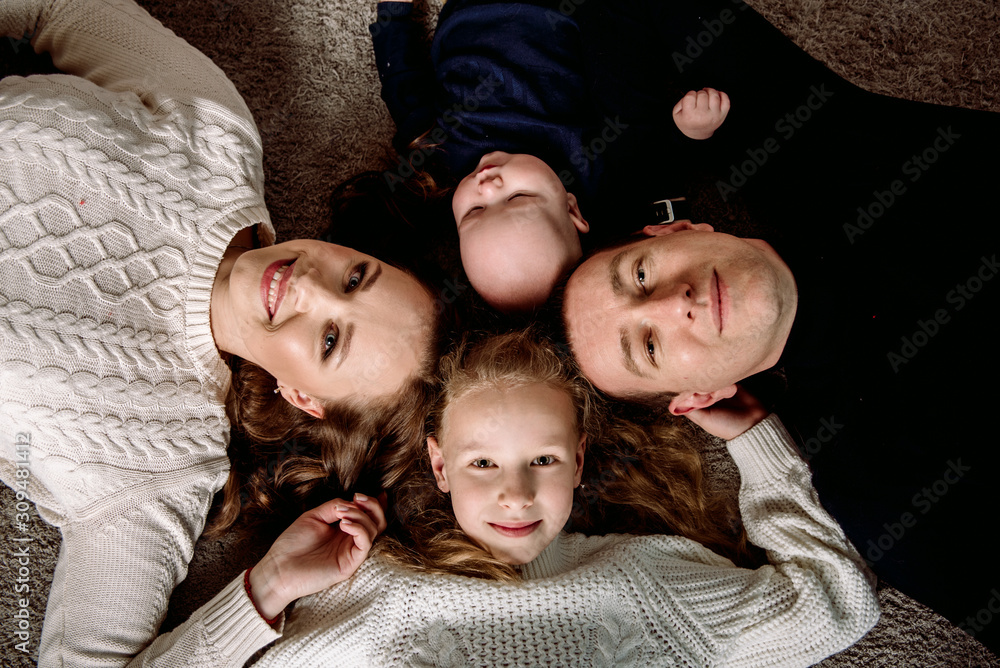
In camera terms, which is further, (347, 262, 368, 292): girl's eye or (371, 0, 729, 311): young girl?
(371, 0, 729, 311): young girl

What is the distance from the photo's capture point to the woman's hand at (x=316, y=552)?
100 centimetres

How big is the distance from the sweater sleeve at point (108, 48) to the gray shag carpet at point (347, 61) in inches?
7.6

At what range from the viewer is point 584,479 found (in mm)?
1155

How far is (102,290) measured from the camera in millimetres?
922

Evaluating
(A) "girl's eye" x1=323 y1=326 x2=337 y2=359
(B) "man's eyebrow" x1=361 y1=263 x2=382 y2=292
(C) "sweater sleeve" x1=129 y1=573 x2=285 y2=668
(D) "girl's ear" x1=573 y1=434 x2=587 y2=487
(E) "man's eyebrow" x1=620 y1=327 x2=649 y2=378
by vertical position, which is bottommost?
(C) "sweater sleeve" x1=129 y1=573 x2=285 y2=668

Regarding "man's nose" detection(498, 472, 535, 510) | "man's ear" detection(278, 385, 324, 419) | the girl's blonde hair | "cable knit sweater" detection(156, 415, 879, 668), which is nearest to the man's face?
the girl's blonde hair

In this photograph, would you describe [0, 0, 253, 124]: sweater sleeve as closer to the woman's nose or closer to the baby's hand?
the woman's nose

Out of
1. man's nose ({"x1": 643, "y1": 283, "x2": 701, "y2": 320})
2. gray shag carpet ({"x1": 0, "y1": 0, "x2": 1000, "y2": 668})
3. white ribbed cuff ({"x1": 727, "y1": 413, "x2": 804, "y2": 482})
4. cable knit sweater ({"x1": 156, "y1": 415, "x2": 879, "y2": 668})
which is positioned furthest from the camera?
gray shag carpet ({"x1": 0, "y1": 0, "x2": 1000, "y2": 668})

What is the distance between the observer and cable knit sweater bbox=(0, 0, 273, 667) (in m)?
0.89

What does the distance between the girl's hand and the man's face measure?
0.15m

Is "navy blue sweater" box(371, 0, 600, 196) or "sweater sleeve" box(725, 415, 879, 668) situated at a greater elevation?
"navy blue sweater" box(371, 0, 600, 196)

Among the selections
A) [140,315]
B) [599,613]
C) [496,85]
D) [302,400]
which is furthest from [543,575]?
[496,85]

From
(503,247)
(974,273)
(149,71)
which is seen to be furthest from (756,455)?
(149,71)

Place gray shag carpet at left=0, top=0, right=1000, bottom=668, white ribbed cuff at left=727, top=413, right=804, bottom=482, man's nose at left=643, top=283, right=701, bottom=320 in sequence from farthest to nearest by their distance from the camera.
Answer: gray shag carpet at left=0, top=0, right=1000, bottom=668
white ribbed cuff at left=727, top=413, right=804, bottom=482
man's nose at left=643, top=283, right=701, bottom=320
